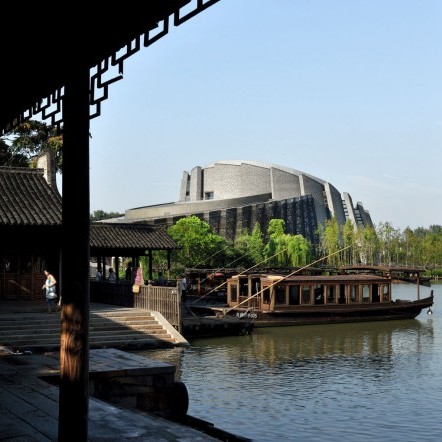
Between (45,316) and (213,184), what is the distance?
299 ft

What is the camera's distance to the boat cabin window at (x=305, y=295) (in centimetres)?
3055

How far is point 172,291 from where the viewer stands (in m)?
22.9

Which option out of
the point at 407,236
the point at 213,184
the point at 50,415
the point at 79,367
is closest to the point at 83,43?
the point at 79,367

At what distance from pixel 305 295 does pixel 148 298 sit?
9085 mm

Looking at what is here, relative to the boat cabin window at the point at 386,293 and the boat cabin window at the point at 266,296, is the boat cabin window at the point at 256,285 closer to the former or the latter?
the boat cabin window at the point at 266,296

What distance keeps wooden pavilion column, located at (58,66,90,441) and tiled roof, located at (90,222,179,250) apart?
2113 centimetres

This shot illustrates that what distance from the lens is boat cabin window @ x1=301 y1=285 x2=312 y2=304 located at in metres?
30.5

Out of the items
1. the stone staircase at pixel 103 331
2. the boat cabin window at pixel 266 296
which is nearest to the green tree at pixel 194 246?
the boat cabin window at pixel 266 296

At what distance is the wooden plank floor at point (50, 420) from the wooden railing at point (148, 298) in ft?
40.3

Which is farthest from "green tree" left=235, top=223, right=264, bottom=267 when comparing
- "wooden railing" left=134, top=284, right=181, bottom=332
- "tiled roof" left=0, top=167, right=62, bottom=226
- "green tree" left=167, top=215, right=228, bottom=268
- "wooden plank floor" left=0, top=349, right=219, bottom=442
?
"wooden plank floor" left=0, top=349, right=219, bottom=442

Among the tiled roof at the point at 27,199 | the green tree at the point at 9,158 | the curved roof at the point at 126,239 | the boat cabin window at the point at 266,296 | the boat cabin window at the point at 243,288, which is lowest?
the boat cabin window at the point at 266,296

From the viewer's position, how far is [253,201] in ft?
296

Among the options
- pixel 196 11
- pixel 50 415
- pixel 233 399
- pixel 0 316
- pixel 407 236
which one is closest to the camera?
pixel 196 11

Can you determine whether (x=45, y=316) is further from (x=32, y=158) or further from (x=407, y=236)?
(x=407, y=236)
